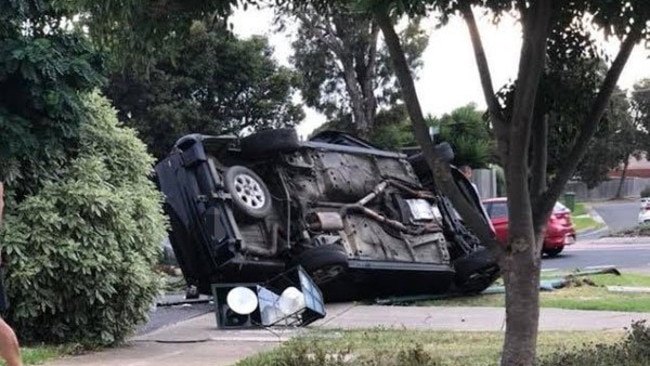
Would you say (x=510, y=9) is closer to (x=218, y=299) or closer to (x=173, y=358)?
(x=173, y=358)

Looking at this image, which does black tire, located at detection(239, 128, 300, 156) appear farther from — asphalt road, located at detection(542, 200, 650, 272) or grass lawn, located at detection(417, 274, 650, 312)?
asphalt road, located at detection(542, 200, 650, 272)

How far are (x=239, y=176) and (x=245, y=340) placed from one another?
315 centimetres

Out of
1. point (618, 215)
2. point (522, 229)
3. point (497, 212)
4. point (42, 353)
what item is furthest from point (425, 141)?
point (618, 215)

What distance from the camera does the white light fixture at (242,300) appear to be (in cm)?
1053

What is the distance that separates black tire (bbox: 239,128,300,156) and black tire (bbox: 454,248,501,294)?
3310 millimetres

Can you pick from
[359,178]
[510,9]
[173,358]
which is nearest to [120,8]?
[510,9]

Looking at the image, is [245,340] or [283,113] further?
[283,113]

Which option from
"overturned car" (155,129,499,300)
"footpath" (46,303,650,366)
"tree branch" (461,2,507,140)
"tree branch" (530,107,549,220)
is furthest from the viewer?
"overturned car" (155,129,499,300)

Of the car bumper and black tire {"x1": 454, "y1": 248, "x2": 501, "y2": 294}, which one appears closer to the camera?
black tire {"x1": 454, "y1": 248, "x2": 501, "y2": 294}

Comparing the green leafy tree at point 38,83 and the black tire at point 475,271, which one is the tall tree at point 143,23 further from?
the black tire at point 475,271

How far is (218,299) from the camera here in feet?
35.4

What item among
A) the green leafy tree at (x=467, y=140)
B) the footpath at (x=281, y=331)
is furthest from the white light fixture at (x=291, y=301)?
the green leafy tree at (x=467, y=140)

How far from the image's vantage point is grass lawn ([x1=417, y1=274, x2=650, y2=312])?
1251cm

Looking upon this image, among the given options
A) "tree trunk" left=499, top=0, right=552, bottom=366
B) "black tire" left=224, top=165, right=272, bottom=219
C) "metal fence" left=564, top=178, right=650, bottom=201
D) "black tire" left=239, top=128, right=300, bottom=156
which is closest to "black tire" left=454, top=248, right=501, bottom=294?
"black tire" left=239, top=128, right=300, bottom=156
